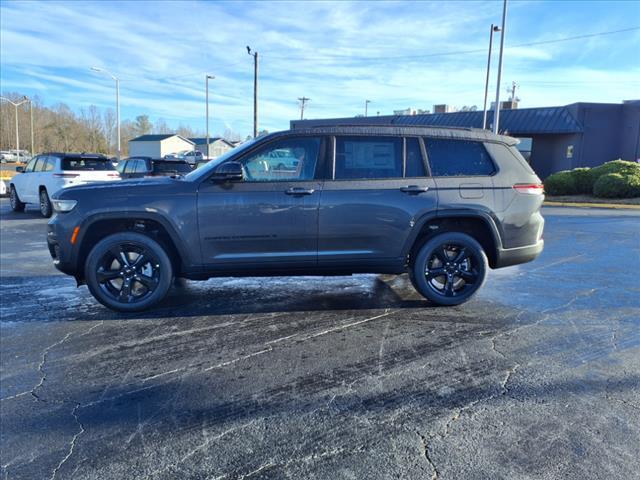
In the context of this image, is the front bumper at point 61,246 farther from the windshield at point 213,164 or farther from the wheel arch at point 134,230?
the windshield at point 213,164

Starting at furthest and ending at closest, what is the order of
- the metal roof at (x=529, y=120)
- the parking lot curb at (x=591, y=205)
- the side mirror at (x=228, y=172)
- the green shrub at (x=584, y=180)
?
the metal roof at (x=529, y=120), the green shrub at (x=584, y=180), the parking lot curb at (x=591, y=205), the side mirror at (x=228, y=172)

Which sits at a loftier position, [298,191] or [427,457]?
[298,191]

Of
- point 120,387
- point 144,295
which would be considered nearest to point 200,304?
point 144,295

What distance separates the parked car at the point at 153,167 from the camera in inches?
607

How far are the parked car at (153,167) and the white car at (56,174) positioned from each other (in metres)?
2.36

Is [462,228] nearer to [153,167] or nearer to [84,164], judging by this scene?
[84,164]

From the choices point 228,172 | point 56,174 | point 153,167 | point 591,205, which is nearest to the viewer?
point 228,172

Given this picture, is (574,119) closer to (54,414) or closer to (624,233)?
(624,233)

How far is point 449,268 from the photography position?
5059mm

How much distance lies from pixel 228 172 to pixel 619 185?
19.2 meters

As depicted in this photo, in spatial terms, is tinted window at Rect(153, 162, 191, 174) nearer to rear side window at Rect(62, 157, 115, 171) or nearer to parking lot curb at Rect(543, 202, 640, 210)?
rear side window at Rect(62, 157, 115, 171)

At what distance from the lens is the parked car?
1543 centimetres

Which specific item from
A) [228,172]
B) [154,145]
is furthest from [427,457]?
[154,145]

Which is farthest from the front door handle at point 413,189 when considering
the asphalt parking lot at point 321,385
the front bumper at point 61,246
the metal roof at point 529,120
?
the metal roof at point 529,120
